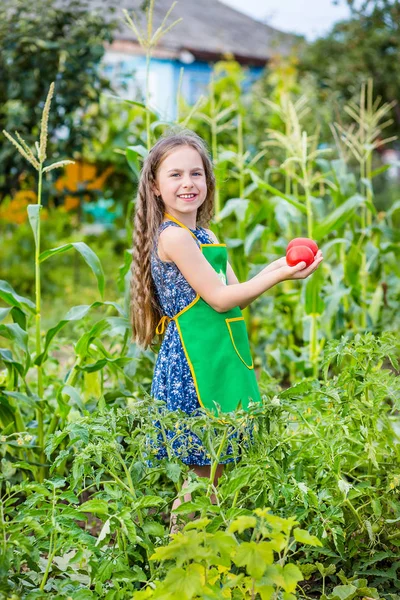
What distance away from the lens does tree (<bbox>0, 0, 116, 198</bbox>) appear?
19.7 feet

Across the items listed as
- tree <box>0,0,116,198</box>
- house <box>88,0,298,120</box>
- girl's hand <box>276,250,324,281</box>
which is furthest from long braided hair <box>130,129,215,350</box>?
house <box>88,0,298,120</box>

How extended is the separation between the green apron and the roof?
12.1 meters

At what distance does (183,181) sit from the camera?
2383 millimetres

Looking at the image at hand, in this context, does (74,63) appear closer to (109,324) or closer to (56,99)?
(56,99)

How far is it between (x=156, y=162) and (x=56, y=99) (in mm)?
4011

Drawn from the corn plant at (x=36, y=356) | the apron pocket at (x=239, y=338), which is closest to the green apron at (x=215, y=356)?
the apron pocket at (x=239, y=338)

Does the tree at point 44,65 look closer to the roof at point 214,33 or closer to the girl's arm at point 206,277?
the girl's arm at point 206,277

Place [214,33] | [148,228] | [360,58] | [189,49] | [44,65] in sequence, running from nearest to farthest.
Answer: [148,228] < [44,65] < [360,58] < [189,49] < [214,33]

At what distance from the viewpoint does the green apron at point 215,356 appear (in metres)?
2.32

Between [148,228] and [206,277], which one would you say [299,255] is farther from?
[148,228]

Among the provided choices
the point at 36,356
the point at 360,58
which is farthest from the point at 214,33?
the point at 36,356

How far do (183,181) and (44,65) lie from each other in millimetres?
4169

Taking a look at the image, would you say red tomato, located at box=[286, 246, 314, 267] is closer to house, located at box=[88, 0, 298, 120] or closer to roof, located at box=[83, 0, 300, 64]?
house, located at box=[88, 0, 298, 120]

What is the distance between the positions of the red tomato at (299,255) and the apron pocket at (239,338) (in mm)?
316
